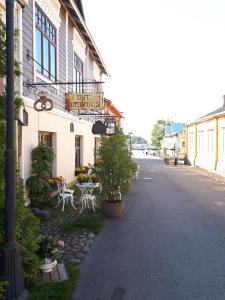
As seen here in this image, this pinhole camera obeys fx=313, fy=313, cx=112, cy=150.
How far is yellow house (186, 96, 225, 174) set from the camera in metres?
24.5

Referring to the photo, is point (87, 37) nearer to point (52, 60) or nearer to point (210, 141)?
point (52, 60)

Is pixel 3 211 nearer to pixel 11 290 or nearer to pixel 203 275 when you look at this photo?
pixel 11 290

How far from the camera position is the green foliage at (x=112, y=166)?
9.71 metres

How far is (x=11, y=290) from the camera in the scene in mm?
4191

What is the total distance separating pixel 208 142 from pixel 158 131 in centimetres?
4885

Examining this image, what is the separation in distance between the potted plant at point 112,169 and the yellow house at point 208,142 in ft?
51.8

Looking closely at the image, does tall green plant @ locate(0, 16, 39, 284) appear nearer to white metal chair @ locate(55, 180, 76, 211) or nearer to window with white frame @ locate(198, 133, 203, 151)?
white metal chair @ locate(55, 180, 76, 211)

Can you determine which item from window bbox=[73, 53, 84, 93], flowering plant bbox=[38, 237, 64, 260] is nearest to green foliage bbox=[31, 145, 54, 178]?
flowering plant bbox=[38, 237, 64, 260]

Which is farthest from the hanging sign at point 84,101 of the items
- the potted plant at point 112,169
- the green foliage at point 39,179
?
the green foliage at point 39,179

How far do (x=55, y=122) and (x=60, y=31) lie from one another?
3736mm

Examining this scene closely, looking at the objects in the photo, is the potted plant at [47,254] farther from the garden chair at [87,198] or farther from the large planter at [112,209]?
the garden chair at [87,198]

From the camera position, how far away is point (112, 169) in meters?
9.76

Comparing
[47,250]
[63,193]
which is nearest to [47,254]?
[47,250]

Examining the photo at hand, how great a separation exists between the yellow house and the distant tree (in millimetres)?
39377
